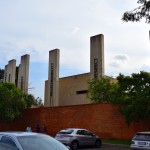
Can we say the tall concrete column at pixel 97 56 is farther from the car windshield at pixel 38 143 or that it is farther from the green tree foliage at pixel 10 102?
the car windshield at pixel 38 143

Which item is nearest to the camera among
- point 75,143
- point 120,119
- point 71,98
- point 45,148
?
point 45,148

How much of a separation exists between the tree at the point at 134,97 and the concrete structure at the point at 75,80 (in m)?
14.7

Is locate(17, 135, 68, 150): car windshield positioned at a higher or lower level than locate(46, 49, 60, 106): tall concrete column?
lower

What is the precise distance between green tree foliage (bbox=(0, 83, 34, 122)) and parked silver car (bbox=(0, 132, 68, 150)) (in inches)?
1281

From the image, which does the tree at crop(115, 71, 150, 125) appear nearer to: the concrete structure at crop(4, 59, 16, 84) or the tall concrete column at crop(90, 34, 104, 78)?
the tall concrete column at crop(90, 34, 104, 78)

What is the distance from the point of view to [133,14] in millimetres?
14883

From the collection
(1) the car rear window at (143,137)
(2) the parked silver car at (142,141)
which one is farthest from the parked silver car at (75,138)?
(1) the car rear window at (143,137)

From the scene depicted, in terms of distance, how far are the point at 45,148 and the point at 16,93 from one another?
3471 centimetres

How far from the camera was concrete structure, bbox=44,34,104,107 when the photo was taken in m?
47.4

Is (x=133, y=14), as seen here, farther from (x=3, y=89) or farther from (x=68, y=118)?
(x=3, y=89)

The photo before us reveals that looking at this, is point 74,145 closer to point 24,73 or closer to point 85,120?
point 85,120

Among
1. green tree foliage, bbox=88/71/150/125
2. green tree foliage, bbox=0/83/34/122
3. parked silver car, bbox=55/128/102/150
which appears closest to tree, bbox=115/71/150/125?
green tree foliage, bbox=88/71/150/125

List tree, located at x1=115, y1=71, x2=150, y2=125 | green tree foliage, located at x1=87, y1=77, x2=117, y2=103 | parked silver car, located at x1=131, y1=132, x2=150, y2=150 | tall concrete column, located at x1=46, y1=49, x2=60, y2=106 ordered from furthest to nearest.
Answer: tall concrete column, located at x1=46, y1=49, x2=60, y2=106 → green tree foliage, located at x1=87, y1=77, x2=117, y2=103 → tree, located at x1=115, y1=71, x2=150, y2=125 → parked silver car, located at x1=131, y1=132, x2=150, y2=150

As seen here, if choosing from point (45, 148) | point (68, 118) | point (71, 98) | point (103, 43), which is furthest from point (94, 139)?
point (71, 98)
